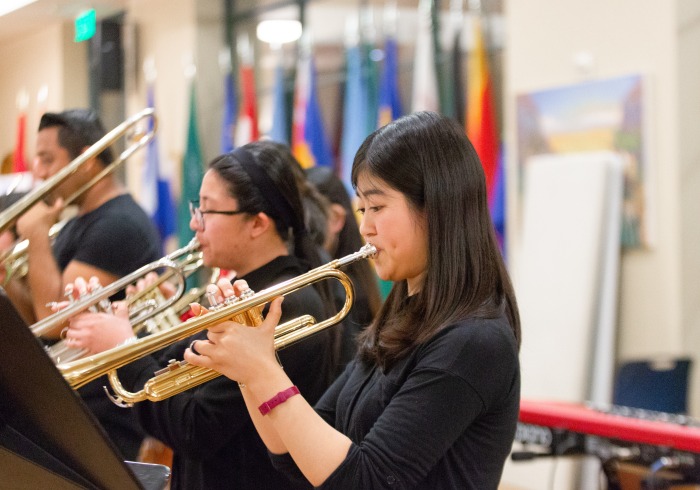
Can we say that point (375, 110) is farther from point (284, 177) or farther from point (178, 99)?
point (284, 177)

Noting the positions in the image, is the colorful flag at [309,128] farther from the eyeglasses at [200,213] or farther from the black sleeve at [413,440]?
the black sleeve at [413,440]

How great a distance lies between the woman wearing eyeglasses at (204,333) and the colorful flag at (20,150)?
170 centimetres

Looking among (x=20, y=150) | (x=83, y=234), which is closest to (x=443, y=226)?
(x=83, y=234)

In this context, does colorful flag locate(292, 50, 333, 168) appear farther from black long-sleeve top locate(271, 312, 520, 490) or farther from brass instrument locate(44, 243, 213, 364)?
black long-sleeve top locate(271, 312, 520, 490)

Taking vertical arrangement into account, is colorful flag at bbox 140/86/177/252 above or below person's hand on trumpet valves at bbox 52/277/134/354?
below

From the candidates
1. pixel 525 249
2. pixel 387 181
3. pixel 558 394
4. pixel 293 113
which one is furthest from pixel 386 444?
pixel 293 113

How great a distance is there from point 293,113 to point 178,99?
1.16m

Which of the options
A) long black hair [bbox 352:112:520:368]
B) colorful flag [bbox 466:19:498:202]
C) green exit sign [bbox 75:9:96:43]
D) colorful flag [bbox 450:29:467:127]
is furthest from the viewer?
colorful flag [bbox 450:29:467:127]

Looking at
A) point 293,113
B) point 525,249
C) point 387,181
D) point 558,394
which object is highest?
point 387,181

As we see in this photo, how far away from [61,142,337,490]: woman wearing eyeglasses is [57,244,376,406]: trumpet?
0.29m

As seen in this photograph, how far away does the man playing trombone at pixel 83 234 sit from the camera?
3025mm

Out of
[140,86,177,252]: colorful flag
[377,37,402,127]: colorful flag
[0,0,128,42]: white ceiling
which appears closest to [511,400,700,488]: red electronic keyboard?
[377,37,402,127]: colorful flag

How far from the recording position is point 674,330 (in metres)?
4.68

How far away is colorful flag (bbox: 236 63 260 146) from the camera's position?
7.65 metres
